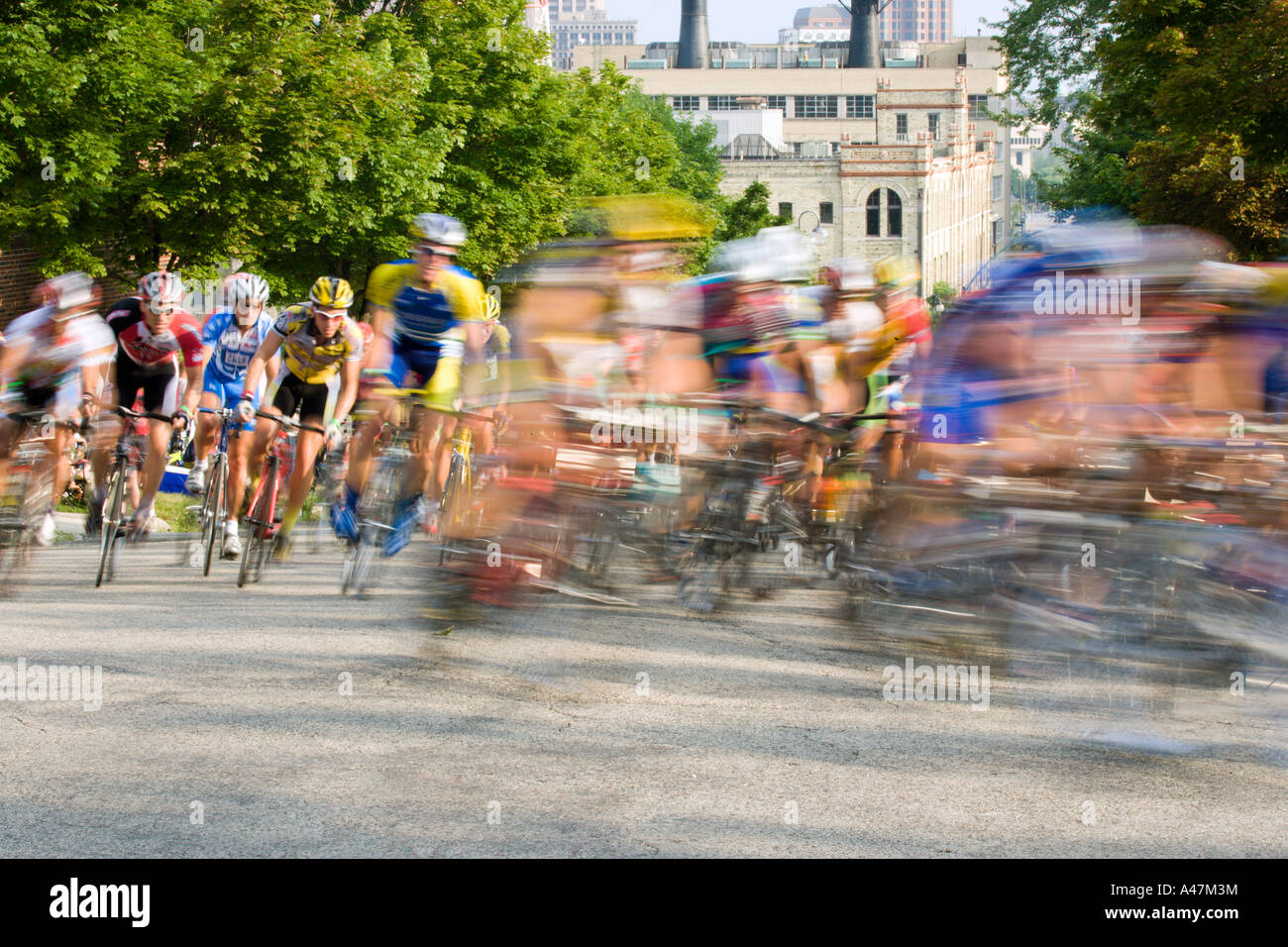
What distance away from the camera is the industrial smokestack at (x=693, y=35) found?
118188 mm

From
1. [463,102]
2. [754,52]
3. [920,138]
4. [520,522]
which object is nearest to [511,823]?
[520,522]

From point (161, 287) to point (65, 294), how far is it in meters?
0.94

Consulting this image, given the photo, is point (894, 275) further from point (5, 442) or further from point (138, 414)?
point (5, 442)

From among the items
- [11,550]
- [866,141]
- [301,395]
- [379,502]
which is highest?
[866,141]

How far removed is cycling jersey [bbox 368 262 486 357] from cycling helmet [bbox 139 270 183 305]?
1956 millimetres

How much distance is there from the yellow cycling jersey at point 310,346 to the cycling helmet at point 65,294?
1298 millimetres

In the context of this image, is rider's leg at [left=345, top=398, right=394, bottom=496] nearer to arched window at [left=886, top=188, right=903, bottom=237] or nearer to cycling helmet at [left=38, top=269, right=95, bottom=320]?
cycling helmet at [left=38, top=269, right=95, bottom=320]

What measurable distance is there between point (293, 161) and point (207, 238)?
1793 mm

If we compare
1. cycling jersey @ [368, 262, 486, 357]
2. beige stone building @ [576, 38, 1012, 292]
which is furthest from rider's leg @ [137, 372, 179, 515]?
beige stone building @ [576, 38, 1012, 292]

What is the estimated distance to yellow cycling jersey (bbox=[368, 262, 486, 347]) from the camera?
27.0 feet

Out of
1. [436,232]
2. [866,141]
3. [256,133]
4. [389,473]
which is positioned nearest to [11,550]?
[389,473]

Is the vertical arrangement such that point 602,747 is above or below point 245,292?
below

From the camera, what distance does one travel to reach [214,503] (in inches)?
395

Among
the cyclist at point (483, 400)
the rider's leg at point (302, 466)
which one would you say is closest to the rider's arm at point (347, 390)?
the rider's leg at point (302, 466)
